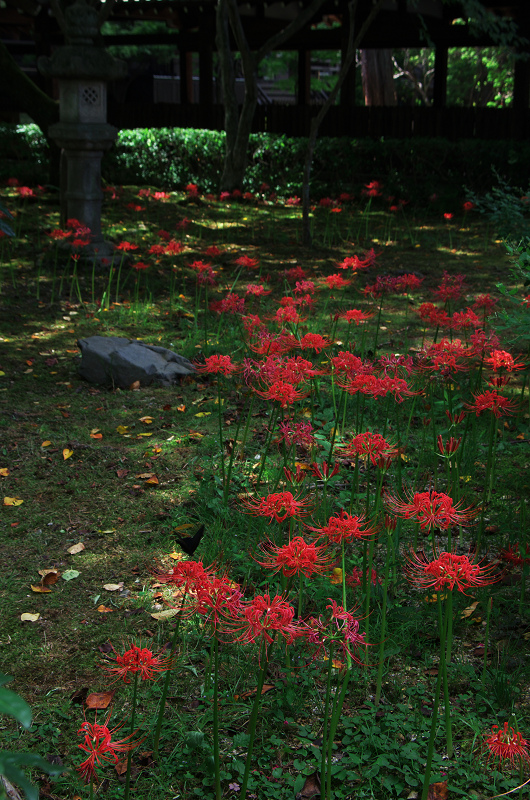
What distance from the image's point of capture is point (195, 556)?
303 cm

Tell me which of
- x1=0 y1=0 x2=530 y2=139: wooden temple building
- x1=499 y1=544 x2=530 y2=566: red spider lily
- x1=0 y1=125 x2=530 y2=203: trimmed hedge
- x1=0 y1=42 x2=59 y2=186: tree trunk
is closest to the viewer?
x1=499 y1=544 x2=530 y2=566: red spider lily

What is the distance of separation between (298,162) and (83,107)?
7293 millimetres

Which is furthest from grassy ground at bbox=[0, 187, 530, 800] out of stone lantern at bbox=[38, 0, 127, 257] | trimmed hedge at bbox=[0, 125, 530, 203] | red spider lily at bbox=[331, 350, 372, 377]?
trimmed hedge at bbox=[0, 125, 530, 203]

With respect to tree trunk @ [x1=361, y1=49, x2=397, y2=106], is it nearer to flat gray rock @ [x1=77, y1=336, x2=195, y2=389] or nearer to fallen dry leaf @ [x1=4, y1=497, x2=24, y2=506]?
flat gray rock @ [x1=77, y1=336, x2=195, y2=389]

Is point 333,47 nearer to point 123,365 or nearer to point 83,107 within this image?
point 83,107

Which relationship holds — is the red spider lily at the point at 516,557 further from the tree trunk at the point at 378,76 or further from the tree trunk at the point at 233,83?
the tree trunk at the point at 378,76

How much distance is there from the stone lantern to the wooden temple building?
698 centimetres

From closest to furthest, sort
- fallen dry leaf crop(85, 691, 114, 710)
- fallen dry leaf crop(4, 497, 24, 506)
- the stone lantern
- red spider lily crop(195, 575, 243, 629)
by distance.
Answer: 1. red spider lily crop(195, 575, 243, 629)
2. fallen dry leaf crop(85, 691, 114, 710)
3. fallen dry leaf crop(4, 497, 24, 506)
4. the stone lantern

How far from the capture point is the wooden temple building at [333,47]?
49.3 ft

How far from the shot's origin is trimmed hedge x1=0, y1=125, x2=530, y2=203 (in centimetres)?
1331

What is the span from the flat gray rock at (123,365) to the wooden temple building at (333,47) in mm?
10954

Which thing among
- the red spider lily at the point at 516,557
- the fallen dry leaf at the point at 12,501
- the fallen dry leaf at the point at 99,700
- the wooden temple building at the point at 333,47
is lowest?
the fallen dry leaf at the point at 99,700

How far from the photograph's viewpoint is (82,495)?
3680 mm

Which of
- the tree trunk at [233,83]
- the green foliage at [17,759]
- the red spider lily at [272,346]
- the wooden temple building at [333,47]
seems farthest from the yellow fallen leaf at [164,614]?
the wooden temple building at [333,47]
